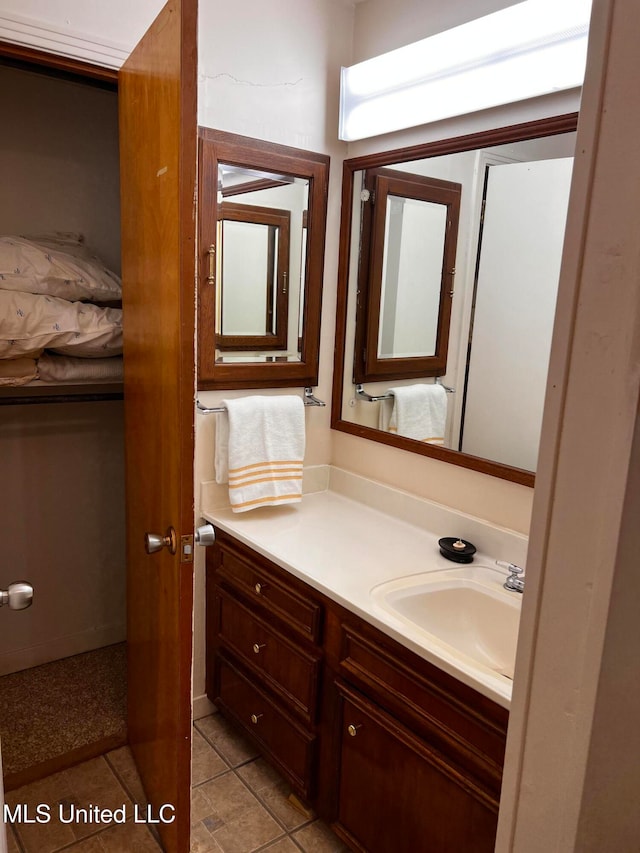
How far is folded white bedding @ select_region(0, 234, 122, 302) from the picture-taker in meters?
1.91

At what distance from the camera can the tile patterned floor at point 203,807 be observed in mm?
1734

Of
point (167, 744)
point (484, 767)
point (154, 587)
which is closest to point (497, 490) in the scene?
point (484, 767)

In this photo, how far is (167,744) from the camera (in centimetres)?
164

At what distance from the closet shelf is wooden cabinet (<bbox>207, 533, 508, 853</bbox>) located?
0.66m

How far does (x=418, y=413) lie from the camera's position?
2.06 metres

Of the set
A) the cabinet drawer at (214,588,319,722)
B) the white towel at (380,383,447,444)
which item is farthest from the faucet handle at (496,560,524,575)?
the cabinet drawer at (214,588,319,722)

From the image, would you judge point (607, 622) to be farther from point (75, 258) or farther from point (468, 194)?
point (75, 258)

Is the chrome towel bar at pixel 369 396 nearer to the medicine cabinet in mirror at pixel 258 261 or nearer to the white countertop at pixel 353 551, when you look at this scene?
the medicine cabinet in mirror at pixel 258 261

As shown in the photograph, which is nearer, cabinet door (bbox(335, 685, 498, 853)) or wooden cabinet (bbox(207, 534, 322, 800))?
cabinet door (bbox(335, 685, 498, 853))

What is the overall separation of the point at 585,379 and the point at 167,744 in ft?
5.09

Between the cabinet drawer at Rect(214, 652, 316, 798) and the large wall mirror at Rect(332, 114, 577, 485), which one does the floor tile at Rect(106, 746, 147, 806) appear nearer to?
the cabinet drawer at Rect(214, 652, 316, 798)

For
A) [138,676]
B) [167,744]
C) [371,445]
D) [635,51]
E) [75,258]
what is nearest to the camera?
[635,51]

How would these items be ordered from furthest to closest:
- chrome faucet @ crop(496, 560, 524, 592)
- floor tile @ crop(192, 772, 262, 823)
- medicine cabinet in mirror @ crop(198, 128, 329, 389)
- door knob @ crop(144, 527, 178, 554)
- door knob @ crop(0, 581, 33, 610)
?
medicine cabinet in mirror @ crop(198, 128, 329, 389), floor tile @ crop(192, 772, 262, 823), chrome faucet @ crop(496, 560, 524, 592), door knob @ crop(144, 527, 178, 554), door knob @ crop(0, 581, 33, 610)

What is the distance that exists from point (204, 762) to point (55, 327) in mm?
1477
